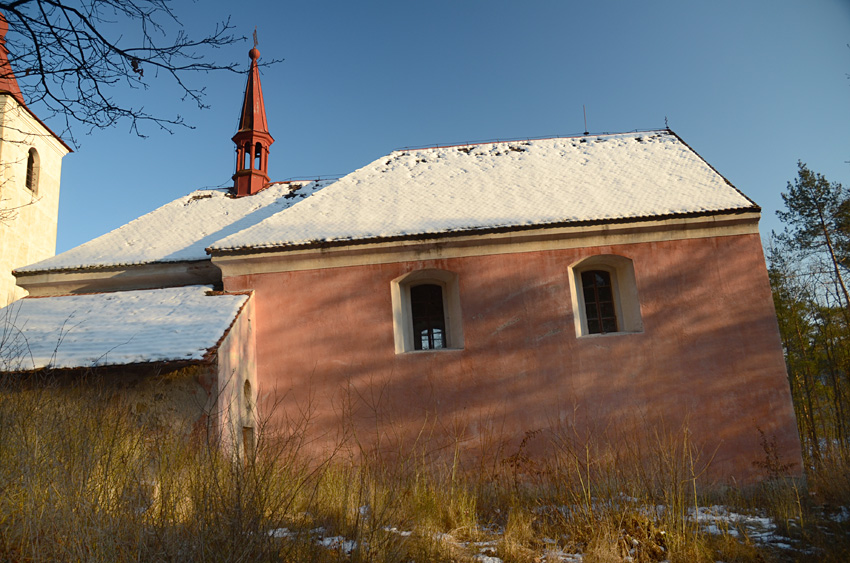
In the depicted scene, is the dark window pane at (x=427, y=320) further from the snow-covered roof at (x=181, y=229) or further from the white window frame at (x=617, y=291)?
the snow-covered roof at (x=181, y=229)

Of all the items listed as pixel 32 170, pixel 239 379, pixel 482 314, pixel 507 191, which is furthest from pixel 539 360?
pixel 32 170

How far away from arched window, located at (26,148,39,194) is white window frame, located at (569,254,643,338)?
14789mm

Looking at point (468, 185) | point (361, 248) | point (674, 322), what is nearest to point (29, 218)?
point (361, 248)

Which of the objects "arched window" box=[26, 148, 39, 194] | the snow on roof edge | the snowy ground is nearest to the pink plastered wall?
the snow on roof edge

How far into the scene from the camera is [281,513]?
14.9 feet

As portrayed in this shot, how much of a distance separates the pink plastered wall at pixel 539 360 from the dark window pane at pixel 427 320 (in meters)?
0.73

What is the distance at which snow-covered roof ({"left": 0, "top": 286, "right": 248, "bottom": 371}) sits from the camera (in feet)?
25.7

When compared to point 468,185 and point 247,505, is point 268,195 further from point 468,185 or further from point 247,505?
point 247,505

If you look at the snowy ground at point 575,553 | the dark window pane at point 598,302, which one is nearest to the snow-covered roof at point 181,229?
the dark window pane at point 598,302

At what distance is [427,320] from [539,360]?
2.31m

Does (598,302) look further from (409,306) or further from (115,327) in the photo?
(115,327)

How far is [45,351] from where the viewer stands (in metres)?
8.18

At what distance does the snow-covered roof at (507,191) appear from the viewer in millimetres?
10656

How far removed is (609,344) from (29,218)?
1489 cm
